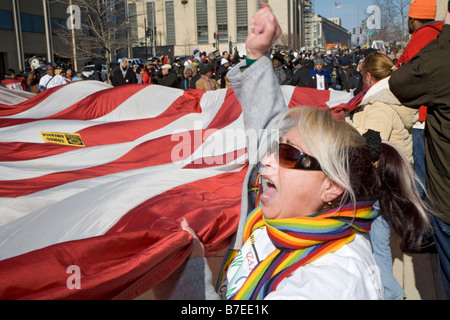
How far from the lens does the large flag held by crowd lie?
1.41 m

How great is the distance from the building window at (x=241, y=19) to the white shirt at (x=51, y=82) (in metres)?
45.1

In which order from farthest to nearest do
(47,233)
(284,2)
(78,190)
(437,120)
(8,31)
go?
(284,2)
(8,31)
(78,190)
(47,233)
(437,120)

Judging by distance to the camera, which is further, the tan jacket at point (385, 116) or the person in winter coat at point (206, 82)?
the person in winter coat at point (206, 82)

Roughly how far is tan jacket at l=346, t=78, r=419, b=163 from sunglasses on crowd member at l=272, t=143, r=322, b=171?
1.36 meters

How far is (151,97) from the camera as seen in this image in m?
5.35

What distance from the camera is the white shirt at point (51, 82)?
9805 mm

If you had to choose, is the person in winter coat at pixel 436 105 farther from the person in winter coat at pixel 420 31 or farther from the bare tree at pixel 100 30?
the bare tree at pixel 100 30

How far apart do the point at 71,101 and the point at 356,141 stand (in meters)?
4.84

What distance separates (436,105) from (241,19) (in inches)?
2206

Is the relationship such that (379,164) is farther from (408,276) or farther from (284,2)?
(284,2)

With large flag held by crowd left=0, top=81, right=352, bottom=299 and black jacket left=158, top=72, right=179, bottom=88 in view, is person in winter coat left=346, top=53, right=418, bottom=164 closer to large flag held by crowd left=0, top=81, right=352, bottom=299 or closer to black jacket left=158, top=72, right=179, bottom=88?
large flag held by crowd left=0, top=81, right=352, bottom=299

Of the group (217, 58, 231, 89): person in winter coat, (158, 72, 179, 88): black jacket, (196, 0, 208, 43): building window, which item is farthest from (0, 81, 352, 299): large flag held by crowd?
(196, 0, 208, 43): building window

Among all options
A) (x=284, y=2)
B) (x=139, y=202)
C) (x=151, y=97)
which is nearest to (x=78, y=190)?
(x=139, y=202)

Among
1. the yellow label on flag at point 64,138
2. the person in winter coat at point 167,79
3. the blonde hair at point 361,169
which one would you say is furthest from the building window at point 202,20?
the blonde hair at point 361,169
